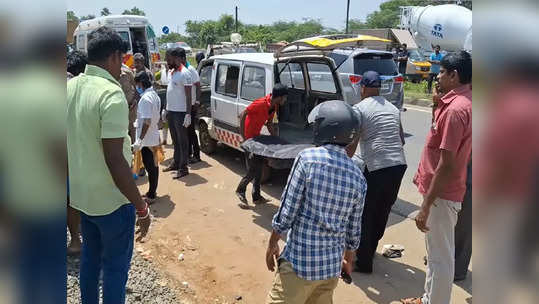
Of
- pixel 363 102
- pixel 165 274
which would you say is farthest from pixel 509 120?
pixel 165 274

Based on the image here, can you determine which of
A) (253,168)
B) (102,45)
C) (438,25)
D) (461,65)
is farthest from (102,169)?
(438,25)

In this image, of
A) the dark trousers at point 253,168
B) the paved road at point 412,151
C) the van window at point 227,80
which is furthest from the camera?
the van window at point 227,80

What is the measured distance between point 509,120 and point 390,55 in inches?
343

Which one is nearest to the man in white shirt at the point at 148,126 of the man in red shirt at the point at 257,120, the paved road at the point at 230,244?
the paved road at the point at 230,244

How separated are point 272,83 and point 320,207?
12.4 feet

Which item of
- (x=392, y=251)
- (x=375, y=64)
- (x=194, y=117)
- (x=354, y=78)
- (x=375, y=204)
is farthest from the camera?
(x=375, y=64)

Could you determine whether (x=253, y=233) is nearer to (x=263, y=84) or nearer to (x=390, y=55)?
(x=263, y=84)

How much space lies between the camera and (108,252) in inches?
97.3

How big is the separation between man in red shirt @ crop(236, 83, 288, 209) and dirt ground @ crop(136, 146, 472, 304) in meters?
0.40

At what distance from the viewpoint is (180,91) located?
6.07m

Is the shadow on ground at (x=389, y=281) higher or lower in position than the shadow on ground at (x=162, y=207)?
lower

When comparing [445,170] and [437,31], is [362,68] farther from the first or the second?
[437,31]

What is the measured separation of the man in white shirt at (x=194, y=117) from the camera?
6.54 m

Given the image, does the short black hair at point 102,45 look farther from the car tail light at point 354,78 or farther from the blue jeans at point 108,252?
the car tail light at point 354,78
